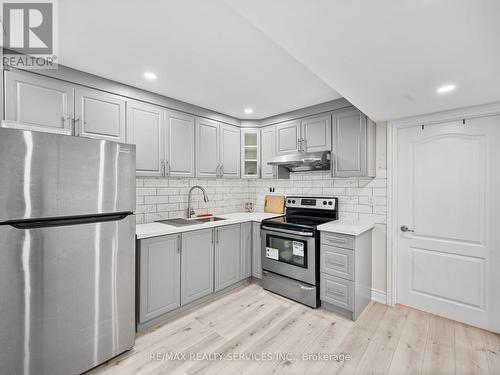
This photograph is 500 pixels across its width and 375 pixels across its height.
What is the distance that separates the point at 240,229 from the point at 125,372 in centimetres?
180

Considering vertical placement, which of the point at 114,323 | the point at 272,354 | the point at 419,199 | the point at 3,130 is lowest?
the point at 272,354

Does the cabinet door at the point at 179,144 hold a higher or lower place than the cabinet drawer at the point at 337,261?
higher

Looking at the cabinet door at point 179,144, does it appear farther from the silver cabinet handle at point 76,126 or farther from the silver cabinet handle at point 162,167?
the silver cabinet handle at point 76,126

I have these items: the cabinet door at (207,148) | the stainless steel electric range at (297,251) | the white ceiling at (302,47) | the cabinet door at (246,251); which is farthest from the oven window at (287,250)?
the white ceiling at (302,47)

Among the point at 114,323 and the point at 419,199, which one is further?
the point at 419,199

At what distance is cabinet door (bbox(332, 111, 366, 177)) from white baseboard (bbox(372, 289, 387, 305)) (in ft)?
4.71

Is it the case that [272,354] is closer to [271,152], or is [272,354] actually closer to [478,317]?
[478,317]

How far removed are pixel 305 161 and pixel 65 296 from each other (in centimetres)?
259

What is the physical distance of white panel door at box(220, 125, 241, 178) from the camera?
3340mm

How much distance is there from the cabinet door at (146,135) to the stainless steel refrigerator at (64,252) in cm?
66

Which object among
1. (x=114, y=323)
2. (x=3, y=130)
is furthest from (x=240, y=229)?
(x=3, y=130)

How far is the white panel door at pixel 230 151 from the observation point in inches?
131

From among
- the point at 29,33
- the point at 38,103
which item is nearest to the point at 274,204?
the point at 38,103

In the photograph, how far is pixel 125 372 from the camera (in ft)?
5.54
